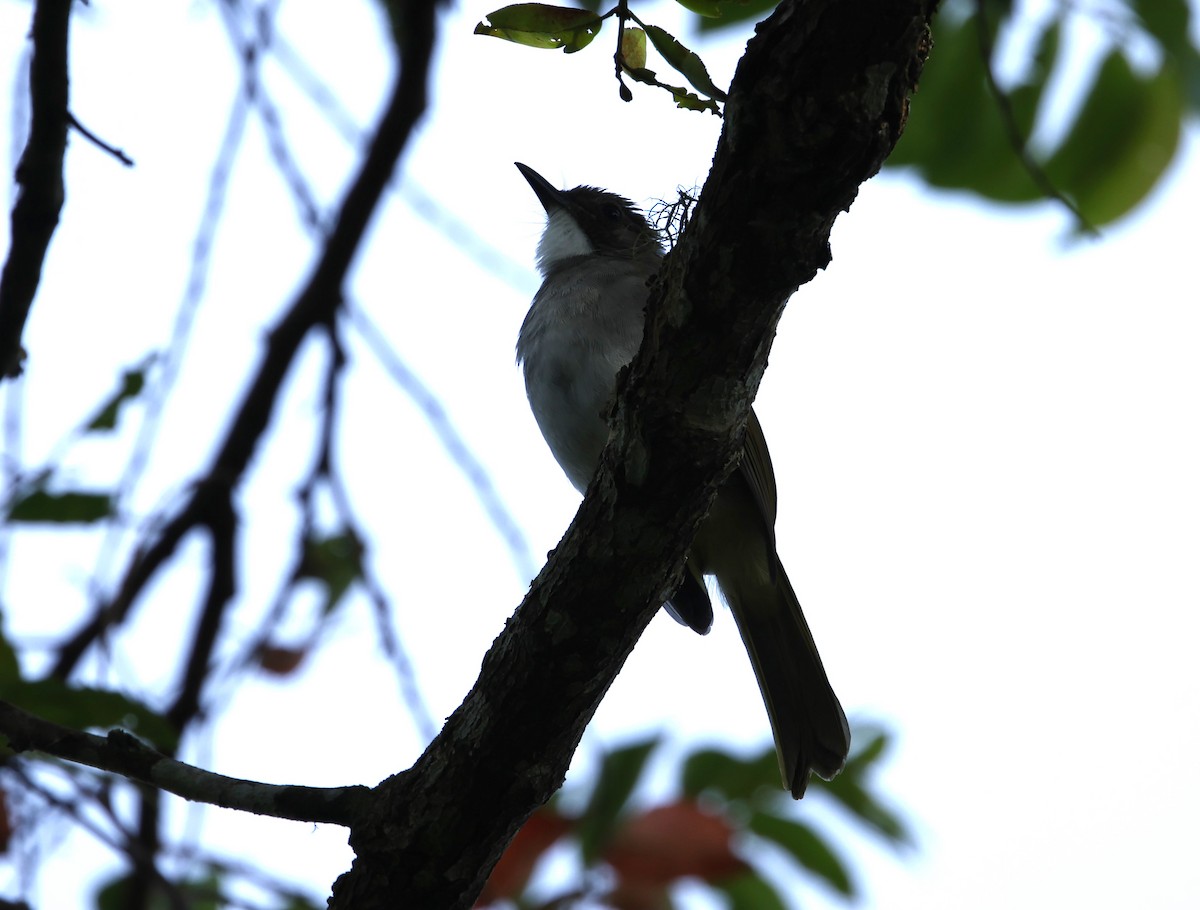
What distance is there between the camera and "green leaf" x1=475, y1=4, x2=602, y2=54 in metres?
2.68

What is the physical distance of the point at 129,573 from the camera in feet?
16.4

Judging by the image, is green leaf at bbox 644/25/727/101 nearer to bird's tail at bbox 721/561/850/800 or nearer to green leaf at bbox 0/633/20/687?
green leaf at bbox 0/633/20/687

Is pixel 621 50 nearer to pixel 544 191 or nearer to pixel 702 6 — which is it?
pixel 702 6

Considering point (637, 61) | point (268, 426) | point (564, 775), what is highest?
point (268, 426)

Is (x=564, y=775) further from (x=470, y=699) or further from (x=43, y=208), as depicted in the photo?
(x=43, y=208)

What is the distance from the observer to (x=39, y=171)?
3119 millimetres

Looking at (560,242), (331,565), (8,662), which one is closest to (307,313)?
(331,565)

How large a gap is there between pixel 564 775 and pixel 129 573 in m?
2.69

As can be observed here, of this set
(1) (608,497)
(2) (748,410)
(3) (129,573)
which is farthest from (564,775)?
(3) (129,573)

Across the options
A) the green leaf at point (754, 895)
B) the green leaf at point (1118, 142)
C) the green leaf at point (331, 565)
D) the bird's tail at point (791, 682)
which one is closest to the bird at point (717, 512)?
the bird's tail at point (791, 682)

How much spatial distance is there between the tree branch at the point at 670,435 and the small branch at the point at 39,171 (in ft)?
4.83

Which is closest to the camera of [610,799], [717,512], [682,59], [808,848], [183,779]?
[682,59]

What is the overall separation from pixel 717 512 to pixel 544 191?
101 inches

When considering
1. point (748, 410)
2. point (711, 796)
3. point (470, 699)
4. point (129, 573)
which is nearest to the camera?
point (748, 410)
